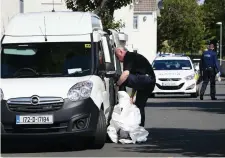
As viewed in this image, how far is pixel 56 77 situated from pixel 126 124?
159 centimetres

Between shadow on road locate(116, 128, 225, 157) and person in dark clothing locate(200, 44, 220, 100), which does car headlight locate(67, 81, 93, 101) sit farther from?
person in dark clothing locate(200, 44, 220, 100)

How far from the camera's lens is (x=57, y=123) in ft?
37.8

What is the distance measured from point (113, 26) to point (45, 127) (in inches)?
809

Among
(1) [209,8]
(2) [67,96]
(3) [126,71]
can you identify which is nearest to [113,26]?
(3) [126,71]

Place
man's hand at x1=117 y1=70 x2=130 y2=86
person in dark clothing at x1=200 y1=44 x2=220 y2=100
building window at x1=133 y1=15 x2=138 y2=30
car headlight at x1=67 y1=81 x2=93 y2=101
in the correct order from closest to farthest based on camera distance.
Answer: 1. car headlight at x1=67 y1=81 x2=93 y2=101
2. man's hand at x1=117 y1=70 x2=130 y2=86
3. person in dark clothing at x1=200 y1=44 x2=220 y2=100
4. building window at x1=133 y1=15 x2=138 y2=30

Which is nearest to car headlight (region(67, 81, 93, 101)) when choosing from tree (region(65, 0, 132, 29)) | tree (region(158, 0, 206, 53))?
tree (region(65, 0, 132, 29))

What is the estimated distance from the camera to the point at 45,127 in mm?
11492

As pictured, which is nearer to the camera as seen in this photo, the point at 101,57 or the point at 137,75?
the point at 101,57

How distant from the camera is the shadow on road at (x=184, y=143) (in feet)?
38.0

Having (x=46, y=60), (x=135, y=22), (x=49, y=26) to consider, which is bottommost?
(x=135, y=22)

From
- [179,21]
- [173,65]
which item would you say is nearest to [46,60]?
[173,65]

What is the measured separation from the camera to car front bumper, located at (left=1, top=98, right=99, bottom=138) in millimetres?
11430

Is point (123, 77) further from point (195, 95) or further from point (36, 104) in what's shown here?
point (195, 95)

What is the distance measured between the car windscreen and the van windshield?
52.8 feet
